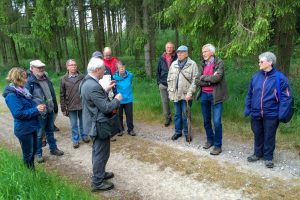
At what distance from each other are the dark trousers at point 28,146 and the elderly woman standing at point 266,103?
376 cm

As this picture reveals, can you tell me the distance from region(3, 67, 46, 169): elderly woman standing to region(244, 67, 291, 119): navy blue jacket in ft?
11.8

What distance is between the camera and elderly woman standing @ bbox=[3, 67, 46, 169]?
15.5ft

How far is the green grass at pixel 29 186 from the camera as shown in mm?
3742

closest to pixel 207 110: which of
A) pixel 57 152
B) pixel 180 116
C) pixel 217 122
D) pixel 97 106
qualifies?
pixel 217 122

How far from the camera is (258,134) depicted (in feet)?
18.1

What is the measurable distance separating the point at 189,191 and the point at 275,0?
174 inches

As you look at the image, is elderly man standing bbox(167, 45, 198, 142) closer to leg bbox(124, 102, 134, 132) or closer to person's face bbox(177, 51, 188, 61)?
person's face bbox(177, 51, 188, 61)

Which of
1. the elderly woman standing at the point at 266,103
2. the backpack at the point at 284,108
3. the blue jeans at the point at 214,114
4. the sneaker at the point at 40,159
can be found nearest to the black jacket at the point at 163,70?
the blue jeans at the point at 214,114

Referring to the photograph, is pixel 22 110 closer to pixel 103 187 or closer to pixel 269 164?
pixel 103 187

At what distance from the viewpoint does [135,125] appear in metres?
8.23

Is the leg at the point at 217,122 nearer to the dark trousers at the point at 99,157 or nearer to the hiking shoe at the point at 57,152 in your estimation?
the dark trousers at the point at 99,157

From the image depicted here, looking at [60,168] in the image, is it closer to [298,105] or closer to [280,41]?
[298,105]

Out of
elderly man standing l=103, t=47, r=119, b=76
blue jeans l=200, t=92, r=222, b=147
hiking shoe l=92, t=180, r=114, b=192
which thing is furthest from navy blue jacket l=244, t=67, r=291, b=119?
elderly man standing l=103, t=47, r=119, b=76

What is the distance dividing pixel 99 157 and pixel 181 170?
1489 millimetres
